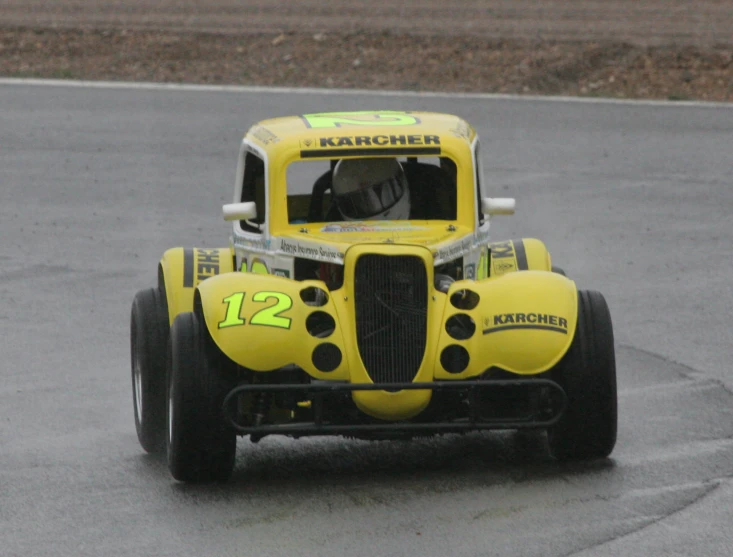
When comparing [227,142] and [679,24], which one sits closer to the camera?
[227,142]

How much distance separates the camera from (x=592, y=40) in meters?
26.6

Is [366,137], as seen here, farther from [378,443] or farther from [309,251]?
[378,443]

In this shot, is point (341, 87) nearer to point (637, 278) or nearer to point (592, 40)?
point (592, 40)

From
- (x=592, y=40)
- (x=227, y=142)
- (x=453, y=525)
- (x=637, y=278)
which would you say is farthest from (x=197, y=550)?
(x=592, y=40)

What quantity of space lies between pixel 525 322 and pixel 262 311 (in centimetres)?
126

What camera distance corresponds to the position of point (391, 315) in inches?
301

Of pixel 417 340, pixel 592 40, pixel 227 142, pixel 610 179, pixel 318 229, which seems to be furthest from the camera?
pixel 592 40

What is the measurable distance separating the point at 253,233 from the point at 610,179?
9.74 meters

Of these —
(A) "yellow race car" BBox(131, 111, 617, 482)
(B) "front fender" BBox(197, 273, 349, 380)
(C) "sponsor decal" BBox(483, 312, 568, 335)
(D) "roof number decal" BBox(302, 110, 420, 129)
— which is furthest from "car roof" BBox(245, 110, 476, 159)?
(C) "sponsor decal" BBox(483, 312, 568, 335)

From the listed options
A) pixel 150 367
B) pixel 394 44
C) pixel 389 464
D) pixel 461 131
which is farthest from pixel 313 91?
pixel 389 464

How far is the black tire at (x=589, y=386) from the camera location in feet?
25.1

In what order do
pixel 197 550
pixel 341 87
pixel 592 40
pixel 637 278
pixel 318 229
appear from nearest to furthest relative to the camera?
pixel 197 550, pixel 318 229, pixel 637 278, pixel 341 87, pixel 592 40

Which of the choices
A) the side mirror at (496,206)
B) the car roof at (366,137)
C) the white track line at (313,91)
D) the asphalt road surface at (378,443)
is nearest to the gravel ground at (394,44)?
the white track line at (313,91)

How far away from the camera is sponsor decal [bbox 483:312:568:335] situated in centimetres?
766
